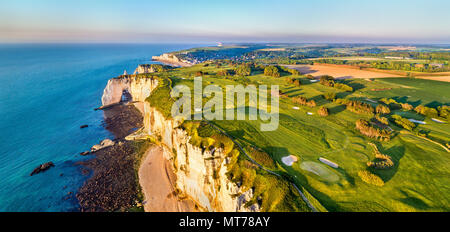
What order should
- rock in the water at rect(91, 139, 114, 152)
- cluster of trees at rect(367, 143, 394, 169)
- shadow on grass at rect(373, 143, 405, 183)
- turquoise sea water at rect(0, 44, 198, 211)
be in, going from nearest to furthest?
shadow on grass at rect(373, 143, 405, 183) → cluster of trees at rect(367, 143, 394, 169) → turquoise sea water at rect(0, 44, 198, 211) → rock in the water at rect(91, 139, 114, 152)

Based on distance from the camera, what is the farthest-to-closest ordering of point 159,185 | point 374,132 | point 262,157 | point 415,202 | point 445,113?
1. point 445,113
2. point 159,185
3. point 374,132
4. point 262,157
5. point 415,202

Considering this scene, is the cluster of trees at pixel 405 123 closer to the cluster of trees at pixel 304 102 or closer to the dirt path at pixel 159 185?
the cluster of trees at pixel 304 102

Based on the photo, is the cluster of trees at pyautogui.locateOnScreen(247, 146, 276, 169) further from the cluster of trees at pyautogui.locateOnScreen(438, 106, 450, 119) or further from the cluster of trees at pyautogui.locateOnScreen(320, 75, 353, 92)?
the cluster of trees at pyautogui.locateOnScreen(320, 75, 353, 92)

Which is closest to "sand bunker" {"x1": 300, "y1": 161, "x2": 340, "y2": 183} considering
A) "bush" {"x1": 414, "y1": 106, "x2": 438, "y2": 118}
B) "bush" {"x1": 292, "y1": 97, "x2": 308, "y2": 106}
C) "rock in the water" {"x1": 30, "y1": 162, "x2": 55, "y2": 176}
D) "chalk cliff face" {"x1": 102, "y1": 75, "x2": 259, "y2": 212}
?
"chalk cliff face" {"x1": 102, "y1": 75, "x2": 259, "y2": 212}

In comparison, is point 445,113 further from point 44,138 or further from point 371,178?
point 44,138

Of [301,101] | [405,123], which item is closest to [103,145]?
[301,101]

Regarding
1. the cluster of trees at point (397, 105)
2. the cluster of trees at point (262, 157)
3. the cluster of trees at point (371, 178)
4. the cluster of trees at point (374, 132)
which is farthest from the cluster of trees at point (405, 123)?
the cluster of trees at point (262, 157)
